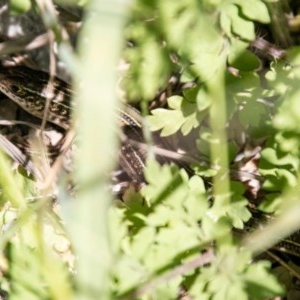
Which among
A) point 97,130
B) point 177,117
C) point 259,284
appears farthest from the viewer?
point 177,117

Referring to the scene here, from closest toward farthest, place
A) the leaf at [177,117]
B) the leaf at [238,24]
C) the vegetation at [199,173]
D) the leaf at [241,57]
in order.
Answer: the vegetation at [199,173] → the leaf at [238,24] → the leaf at [241,57] → the leaf at [177,117]

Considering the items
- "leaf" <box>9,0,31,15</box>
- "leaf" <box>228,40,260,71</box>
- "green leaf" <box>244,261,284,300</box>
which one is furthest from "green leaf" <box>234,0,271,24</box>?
"green leaf" <box>244,261,284,300</box>

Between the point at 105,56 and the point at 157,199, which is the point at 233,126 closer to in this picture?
the point at 157,199

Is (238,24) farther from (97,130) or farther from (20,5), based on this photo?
(97,130)

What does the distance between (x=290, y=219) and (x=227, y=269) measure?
0.52 metres

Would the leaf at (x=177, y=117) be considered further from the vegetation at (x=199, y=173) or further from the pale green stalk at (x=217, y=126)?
the pale green stalk at (x=217, y=126)

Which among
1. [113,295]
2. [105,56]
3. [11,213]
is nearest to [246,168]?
[11,213]

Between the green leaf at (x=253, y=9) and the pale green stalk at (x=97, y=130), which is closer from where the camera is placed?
the pale green stalk at (x=97, y=130)

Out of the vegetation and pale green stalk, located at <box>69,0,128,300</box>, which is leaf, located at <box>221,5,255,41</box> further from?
pale green stalk, located at <box>69,0,128,300</box>

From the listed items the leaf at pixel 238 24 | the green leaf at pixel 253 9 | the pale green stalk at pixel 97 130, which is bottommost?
the leaf at pixel 238 24

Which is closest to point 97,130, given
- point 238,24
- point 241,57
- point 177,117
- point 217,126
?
point 217,126

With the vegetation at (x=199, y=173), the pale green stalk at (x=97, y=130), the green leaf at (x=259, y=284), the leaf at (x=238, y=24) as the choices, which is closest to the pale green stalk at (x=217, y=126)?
the vegetation at (x=199, y=173)

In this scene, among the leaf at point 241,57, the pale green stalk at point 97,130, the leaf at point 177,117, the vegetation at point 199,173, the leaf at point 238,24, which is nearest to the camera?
the pale green stalk at point 97,130

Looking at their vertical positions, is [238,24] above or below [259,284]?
above
